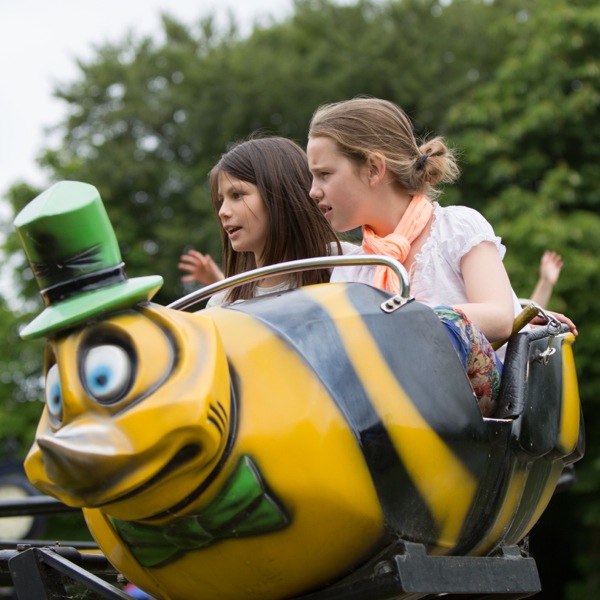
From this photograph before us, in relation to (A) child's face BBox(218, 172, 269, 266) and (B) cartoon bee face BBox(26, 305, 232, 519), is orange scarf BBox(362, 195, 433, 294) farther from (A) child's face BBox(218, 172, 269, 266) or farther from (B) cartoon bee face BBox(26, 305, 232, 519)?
(B) cartoon bee face BBox(26, 305, 232, 519)

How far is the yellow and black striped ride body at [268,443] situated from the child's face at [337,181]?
0.61 metres

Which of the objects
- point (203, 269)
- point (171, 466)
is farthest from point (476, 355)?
point (203, 269)

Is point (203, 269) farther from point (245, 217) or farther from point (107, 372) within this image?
point (107, 372)

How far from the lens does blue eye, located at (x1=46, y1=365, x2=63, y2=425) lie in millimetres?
1770

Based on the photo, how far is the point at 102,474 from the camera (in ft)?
5.46

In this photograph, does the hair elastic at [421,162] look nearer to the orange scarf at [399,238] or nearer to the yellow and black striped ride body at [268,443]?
the orange scarf at [399,238]

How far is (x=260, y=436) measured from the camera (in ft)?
5.94

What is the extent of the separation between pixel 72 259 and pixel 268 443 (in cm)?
43

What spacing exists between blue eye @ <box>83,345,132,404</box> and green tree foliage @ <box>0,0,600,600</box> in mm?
9129

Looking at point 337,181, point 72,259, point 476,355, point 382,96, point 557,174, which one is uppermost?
point 72,259

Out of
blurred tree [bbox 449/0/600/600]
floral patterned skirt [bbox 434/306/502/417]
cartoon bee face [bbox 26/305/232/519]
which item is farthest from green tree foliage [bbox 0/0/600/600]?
cartoon bee face [bbox 26/305/232/519]

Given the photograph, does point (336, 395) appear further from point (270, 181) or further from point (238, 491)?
point (270, 181)

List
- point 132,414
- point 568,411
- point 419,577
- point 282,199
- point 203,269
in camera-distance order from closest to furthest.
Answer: point 132,414
point 419,577
point 568,411
point 282,199
point 203,269

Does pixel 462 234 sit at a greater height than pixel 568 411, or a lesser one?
greater
